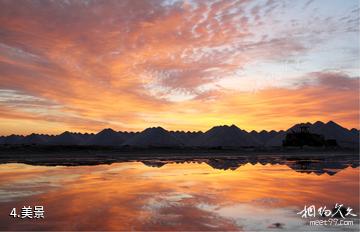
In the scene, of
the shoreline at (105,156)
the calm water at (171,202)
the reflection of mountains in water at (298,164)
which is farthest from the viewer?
the shoreline at (105,156)

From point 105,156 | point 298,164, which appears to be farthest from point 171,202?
point 105,156

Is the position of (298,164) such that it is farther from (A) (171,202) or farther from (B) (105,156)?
(B) (105,156)

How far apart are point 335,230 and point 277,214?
2.48 m

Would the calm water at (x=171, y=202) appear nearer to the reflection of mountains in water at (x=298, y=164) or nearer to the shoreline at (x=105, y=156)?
the reflection of mountains in water at (x=298, y=164)

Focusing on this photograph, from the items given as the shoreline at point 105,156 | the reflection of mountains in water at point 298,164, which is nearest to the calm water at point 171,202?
the reflection of mountains in water at point 298,164

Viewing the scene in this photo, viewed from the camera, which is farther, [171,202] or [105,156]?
[105,156]

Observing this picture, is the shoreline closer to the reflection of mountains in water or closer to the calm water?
the reflection of mountains in water

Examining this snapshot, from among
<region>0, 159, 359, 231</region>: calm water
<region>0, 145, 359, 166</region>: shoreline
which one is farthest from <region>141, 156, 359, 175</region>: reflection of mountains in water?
<region>0, 159, 359, 231</region>: calm water

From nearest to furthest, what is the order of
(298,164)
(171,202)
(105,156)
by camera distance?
1. (171,202)
2. (298,164)
3. (105,156)

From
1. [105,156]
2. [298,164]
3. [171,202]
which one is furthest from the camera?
[105,156]

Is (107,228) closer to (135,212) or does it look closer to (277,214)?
(135,212)

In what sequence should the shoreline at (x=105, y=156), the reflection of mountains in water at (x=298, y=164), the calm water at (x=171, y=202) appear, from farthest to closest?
the shoreline at (x=105, y=156) < the reflection of mountains in water at (x=298, y=164) < the calm water at (x=171, y=202)

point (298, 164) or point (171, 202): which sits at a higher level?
point (298, 164)

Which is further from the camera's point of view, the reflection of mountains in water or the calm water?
the reflection of mountains in water
